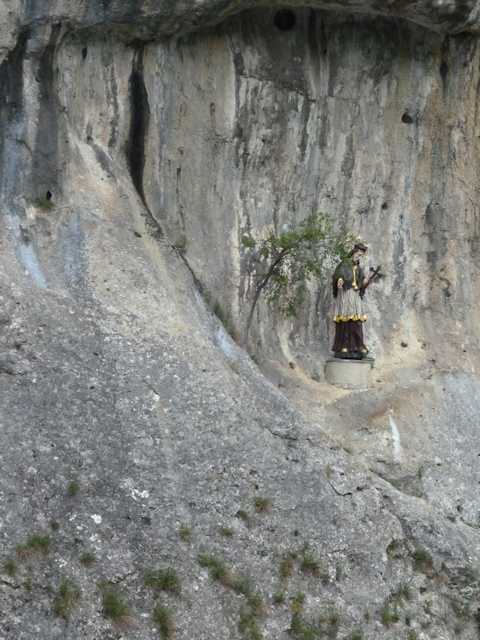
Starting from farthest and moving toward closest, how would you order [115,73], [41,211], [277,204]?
[277,204]
[115,73]
[41,211]

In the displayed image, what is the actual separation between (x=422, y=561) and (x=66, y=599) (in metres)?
4.59

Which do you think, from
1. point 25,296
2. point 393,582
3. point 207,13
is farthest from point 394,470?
point 207,13

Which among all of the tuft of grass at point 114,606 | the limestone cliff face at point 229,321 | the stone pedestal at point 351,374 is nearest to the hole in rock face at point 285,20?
the limestone cliff face at point 229,321

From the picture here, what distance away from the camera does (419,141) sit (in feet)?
57.4

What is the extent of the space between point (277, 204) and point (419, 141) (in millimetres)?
2848

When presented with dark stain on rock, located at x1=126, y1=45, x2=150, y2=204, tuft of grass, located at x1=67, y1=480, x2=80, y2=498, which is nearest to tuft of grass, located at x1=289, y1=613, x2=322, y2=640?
tuft of grass, located at x1=67, y1=480, x2=80, y2=498

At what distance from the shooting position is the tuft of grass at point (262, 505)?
11875 millimetres

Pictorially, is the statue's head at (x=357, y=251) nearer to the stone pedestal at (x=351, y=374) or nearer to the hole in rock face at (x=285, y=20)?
the stone pedestal at (x=351, y=374)

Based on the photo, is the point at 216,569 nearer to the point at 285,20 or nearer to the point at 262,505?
the point at 262,505

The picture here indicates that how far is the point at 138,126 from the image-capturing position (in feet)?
51.3

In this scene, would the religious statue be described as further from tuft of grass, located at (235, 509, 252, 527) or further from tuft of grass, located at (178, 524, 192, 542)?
tuft of grass, located at (178, 524, 192, 542)

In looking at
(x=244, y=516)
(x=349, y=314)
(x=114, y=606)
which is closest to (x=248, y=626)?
(x=244, y=516)

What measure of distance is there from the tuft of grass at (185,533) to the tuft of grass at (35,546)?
1.51 metres

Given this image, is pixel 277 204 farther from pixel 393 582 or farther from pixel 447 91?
pixel 393 582
